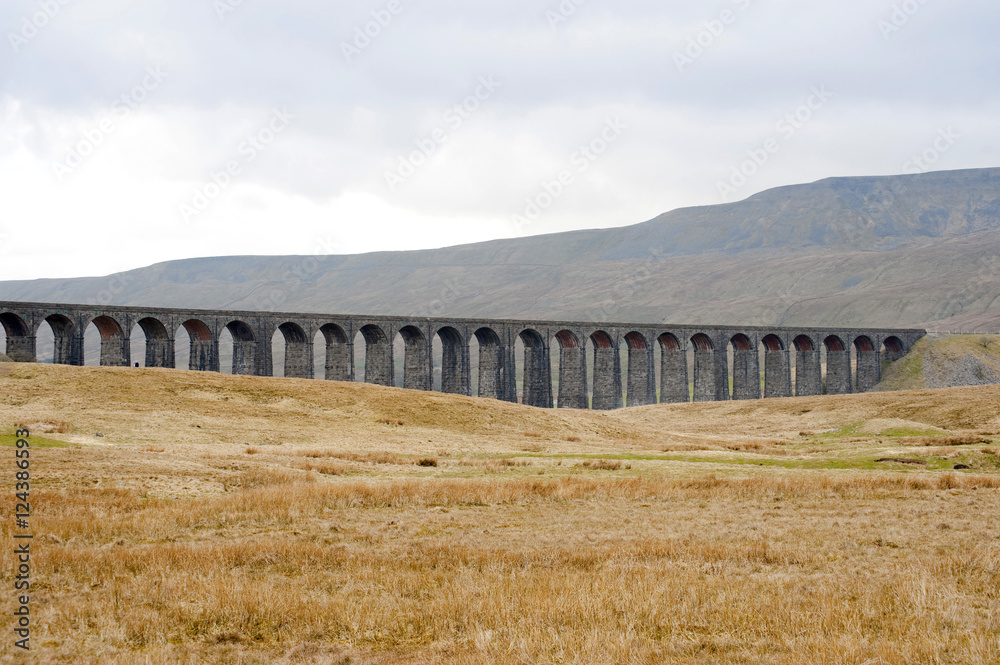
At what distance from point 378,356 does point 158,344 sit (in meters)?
19.7

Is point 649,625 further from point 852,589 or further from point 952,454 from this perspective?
point 952,454

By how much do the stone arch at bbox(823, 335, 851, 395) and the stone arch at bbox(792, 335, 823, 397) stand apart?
2494 mm

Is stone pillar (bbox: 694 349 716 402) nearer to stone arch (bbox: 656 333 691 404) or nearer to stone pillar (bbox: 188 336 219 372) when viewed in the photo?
stone arch (bbox: 656 333 691 404)

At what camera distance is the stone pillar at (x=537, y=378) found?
9044cm

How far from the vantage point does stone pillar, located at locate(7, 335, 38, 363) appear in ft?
214

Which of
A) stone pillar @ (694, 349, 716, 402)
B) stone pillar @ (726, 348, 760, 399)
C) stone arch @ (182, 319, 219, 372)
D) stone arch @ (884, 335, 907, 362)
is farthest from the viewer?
stone arch @ (884, 335, 907, 362)

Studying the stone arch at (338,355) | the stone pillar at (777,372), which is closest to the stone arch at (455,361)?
the stone arch at (338,355)

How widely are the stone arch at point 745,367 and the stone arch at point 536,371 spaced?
89.5ft

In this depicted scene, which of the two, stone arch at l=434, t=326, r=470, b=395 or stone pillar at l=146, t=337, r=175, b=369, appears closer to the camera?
stone pillar at l=146, t=337, r=175, b=369

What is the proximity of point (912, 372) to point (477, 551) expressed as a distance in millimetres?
113404

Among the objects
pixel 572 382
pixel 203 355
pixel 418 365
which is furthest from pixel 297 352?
pixel 572 382

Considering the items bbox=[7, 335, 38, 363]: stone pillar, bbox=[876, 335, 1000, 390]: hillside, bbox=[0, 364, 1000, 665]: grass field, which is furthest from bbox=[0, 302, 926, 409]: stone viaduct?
bbox=[0, 364, 1000, 665]: grass field

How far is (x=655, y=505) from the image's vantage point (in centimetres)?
2295

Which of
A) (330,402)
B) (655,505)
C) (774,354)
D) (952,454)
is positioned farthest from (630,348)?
(655,505)
